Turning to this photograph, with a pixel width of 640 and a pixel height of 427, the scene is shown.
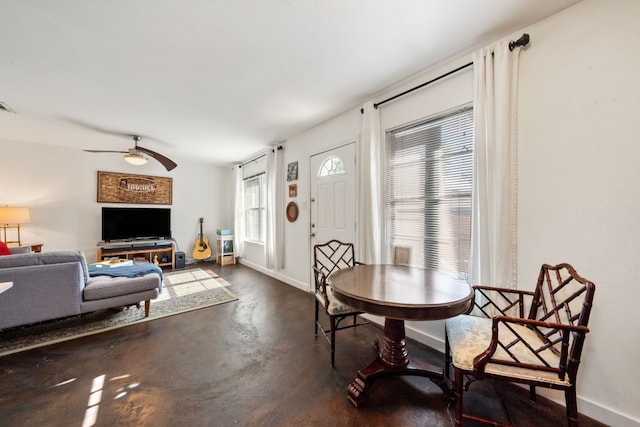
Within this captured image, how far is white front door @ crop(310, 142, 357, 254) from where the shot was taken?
9.80 ft

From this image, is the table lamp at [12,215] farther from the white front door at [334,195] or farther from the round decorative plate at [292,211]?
the white front door at [334,195]

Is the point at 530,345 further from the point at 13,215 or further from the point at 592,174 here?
Answer: the point at 13,215

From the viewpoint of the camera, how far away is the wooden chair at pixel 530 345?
106 cm

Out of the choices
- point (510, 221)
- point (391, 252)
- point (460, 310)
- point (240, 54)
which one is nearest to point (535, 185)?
point (510, 221)

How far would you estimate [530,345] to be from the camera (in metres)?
1.28

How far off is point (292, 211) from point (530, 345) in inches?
129

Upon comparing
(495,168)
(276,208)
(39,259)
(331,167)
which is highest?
(331,167)

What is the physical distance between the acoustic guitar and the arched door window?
388 cm

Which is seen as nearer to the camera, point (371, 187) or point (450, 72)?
point (450, 72)

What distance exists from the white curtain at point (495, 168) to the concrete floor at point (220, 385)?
90 centimetres

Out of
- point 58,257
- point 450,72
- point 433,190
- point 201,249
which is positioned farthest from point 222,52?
point 201,249

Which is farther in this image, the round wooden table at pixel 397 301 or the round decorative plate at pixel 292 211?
the round decorative plate at pixel 292 211

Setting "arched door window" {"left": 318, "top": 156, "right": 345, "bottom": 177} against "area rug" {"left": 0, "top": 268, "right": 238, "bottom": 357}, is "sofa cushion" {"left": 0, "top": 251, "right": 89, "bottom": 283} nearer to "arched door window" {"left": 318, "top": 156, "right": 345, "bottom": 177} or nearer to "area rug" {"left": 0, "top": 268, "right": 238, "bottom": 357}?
"area rug" {"left": 0, "top": 268, "right": 238, "bottom": 357}

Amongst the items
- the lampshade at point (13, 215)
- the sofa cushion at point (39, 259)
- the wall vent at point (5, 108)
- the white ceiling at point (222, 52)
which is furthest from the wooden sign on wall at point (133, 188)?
the sofa cushion at point (39, 259)
